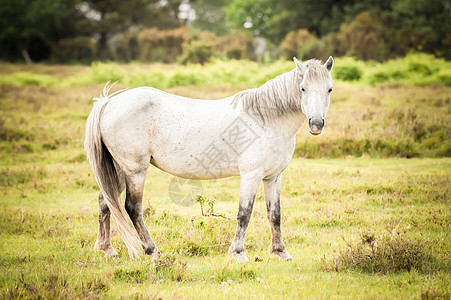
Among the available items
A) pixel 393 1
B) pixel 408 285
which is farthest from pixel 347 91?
pixel 393 1

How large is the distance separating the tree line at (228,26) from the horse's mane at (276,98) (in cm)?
2697

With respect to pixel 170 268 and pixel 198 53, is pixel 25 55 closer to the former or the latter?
pixel 198 53

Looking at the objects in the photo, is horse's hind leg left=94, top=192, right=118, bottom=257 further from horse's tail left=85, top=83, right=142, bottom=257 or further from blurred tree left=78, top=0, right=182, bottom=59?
blurred tree left=78, top=0, right=182, bottom=59

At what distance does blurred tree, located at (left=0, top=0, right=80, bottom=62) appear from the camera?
43.1 metres

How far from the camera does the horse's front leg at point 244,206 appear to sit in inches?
202

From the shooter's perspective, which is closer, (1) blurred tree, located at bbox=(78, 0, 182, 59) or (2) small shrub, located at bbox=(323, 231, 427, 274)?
(2) small shrub, located at bbox=(323, 231, 427, 274)

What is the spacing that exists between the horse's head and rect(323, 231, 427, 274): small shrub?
163cm

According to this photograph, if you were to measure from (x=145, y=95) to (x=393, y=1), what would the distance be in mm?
39668

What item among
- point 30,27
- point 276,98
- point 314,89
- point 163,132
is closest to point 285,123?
point 276,98

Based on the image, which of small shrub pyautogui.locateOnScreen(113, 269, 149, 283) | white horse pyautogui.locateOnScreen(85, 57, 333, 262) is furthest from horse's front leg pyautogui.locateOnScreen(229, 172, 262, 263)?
small shrub pyautogui.locateOnScreen(113, 269, 149, 283)

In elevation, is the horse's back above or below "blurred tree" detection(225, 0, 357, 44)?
below

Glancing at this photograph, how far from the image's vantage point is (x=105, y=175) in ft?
17.6

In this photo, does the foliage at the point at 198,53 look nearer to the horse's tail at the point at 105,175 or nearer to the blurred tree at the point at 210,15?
the horse's tail at the point at 105,175

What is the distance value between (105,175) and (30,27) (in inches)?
1728
